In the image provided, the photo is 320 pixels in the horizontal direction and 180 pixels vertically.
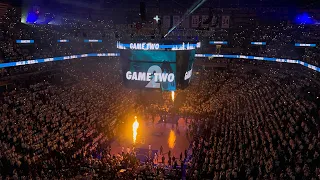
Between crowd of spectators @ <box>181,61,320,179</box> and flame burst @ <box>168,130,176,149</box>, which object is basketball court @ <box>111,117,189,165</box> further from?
crowd of spectators @ <box>181,61,320,179</box>

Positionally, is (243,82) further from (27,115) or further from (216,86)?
(27,115)

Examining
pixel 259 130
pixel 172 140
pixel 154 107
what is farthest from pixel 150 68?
pixel 259 130

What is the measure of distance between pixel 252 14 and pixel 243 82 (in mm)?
12784

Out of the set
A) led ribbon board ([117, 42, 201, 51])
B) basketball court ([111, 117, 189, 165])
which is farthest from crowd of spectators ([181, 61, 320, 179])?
led ribbon board ([117, 42, 201, 51])

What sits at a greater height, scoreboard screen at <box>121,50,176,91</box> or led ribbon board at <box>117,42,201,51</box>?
led ribbon board at <box>117,42,201,51</box>

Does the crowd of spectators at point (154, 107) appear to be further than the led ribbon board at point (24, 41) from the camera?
No

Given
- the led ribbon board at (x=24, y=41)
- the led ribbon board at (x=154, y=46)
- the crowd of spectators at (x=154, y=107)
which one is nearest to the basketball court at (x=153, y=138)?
the crowd of spectators at (x=154, y=107)

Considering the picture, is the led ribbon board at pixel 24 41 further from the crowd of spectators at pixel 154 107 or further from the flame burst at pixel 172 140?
the flame burst at pixel 172 140

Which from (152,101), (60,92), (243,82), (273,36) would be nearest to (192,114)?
(152,101)

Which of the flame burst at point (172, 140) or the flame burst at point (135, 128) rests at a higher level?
the flame burst at point (135, 128)

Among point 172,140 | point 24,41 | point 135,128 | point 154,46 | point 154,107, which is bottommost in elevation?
point 172,140

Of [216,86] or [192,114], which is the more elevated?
[216,86]

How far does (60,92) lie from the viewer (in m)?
24.7

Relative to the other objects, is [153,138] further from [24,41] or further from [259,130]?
[24,41]
